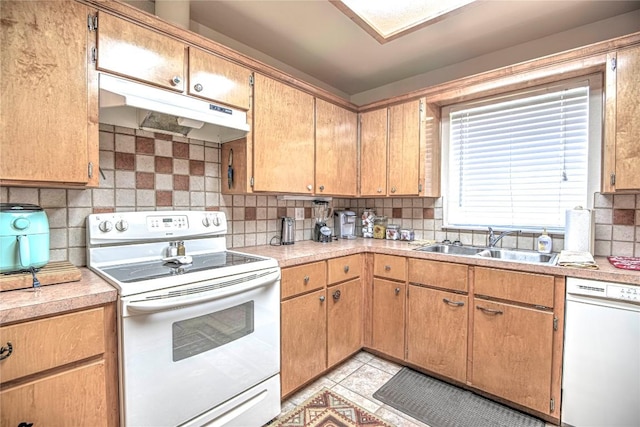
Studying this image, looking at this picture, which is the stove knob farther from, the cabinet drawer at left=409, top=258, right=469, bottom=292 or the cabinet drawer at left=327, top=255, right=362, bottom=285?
the cabinet drawer at left=409, top=258, right=469, bottom=292

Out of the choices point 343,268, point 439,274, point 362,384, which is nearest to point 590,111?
point 439,274

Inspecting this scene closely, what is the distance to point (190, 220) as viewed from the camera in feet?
6.14

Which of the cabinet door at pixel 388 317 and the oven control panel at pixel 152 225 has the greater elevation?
the oven control panel at pixel 152 225

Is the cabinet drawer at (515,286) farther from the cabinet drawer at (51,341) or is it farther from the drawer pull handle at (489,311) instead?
the cabinet drawer at (51,341)

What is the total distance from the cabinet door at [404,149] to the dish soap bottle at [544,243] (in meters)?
0.89

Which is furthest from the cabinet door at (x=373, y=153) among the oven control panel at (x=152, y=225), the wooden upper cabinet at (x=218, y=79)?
the oven control panel at (x=152, y=225)

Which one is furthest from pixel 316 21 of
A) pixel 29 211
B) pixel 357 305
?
pixel 357 305

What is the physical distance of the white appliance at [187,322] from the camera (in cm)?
120

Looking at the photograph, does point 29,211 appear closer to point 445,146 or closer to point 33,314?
point 33,314

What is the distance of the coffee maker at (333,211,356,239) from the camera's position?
9.45ft

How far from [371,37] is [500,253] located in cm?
180

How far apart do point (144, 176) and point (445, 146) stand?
7.49 feet

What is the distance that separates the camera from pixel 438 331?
2.08 m

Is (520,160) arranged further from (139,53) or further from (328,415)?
(139,53)
